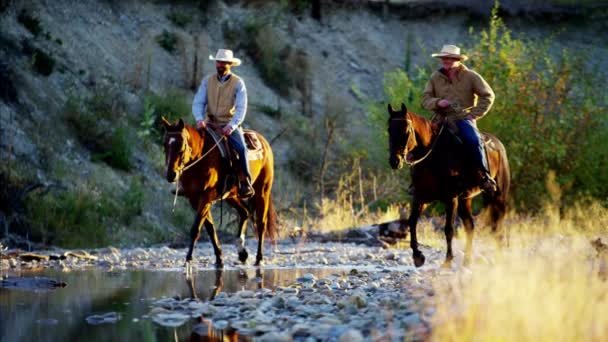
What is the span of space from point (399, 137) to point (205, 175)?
3.16 meters

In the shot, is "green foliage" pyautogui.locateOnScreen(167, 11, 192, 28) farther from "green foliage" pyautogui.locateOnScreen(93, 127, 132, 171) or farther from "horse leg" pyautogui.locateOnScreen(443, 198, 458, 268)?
"horse leg" pyautogui.locateOnScreen(443, 198, 458, 268)

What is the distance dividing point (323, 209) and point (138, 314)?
44.3 ft

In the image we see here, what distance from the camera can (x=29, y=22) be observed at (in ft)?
108

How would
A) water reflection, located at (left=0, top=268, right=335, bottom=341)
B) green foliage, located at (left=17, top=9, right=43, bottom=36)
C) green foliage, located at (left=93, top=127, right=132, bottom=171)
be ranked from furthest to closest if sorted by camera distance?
1. green foliage, located at (left=17, top=9, right=43, bottom=36)
2. green foliage, located at (left=93, top=127, right=132, bottom=171)
3. water reflection, located at (left=0, top=268, right=335, bottom=341)

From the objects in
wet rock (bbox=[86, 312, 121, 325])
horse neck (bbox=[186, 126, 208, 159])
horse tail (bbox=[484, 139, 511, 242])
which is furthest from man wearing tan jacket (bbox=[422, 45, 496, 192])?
wet rock (bbox=[86, 312, 121, 325])

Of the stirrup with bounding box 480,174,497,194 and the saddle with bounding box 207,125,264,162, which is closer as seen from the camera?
the stirrup with bounding box 480,174,497,194

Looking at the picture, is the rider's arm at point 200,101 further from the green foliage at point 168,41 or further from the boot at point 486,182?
the green foliage at point 168,41

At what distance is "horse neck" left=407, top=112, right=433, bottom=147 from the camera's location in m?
15.2

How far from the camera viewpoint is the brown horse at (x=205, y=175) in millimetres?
15375

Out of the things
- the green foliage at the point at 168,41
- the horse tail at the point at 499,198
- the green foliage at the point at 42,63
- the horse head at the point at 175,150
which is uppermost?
the green foliage at the point at 168,41

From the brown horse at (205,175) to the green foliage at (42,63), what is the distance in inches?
584

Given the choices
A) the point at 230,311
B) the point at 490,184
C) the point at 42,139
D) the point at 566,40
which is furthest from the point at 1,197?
the point at 566,40

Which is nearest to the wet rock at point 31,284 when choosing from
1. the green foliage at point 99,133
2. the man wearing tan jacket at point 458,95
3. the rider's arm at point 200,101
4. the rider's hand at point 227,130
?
the rider's hand at point 227,130

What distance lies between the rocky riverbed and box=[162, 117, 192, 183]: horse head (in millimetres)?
1537
